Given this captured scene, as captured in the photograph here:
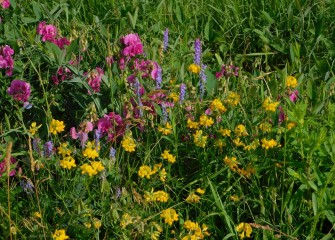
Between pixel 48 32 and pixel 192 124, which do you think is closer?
pixel 192 124

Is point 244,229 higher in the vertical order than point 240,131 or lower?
lower

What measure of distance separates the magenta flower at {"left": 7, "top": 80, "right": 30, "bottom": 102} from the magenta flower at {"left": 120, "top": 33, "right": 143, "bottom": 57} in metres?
0.39

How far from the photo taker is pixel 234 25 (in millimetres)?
3693

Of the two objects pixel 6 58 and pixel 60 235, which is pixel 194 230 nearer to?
pixel 60 235

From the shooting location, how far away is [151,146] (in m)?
2.66

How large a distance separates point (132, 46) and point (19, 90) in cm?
45

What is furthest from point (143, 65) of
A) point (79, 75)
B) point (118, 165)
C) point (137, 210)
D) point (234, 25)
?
point (234, 25)

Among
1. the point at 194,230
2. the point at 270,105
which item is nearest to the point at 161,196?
the point at 194,230

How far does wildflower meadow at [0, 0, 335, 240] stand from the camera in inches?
89.7

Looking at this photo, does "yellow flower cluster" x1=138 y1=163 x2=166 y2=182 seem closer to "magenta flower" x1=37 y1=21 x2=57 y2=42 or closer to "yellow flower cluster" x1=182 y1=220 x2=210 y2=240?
"yellow flower cluster" x1=182 y1=220 x2=210 y2=240

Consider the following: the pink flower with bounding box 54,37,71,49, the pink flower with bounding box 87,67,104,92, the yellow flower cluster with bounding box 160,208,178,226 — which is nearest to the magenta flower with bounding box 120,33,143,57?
the pink flower with bounding box 87,67,104,92

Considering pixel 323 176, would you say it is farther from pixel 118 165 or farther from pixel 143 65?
pixel 143 65

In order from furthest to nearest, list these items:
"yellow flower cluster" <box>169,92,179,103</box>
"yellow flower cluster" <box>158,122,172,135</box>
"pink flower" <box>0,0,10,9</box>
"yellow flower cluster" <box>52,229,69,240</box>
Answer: "pink flower" <box>0,0,10,9</box>, "yellow flower cluster" <box>169,92,179,103</box>, "yellow flower cluster" <box>158,122,172,135</box>, "yellow flower cluster" <box>52,229,69,240</box>

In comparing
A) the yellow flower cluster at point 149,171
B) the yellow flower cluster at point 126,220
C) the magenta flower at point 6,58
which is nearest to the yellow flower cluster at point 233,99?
the yellow flower cluster at point 149,171
